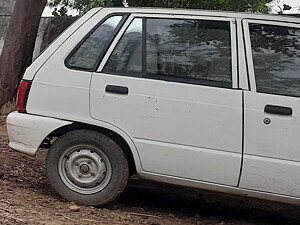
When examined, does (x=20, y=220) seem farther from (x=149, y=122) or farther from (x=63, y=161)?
(x=149, y=122)

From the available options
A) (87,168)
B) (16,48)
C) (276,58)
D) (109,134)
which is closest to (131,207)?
(87,168)

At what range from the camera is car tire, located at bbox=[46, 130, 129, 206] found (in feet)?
16.0

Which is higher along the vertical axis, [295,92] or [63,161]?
[295,92]

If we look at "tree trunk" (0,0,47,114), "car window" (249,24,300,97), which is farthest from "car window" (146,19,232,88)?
"tree trunk" (0,0,47,114)

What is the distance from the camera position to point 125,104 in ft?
15.6

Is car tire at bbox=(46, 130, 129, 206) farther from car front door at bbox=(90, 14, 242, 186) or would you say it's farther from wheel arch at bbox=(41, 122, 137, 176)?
car front door at bbox=(90, 14, 242, 186)

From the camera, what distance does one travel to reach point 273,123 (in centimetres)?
453

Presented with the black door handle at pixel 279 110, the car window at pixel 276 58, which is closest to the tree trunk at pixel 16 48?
the car window at pixel 276 58

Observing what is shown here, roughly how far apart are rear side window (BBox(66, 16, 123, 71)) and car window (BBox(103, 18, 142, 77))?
0.39 ft

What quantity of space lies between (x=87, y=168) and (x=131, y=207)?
617 millimetres

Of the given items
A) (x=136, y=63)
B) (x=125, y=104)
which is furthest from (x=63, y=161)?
(x=136, y=63)

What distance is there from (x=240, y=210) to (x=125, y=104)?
1762mm

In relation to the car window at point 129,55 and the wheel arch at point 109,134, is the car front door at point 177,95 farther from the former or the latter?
the wheel arch at point 109,134

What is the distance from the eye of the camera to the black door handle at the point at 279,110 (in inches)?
178
